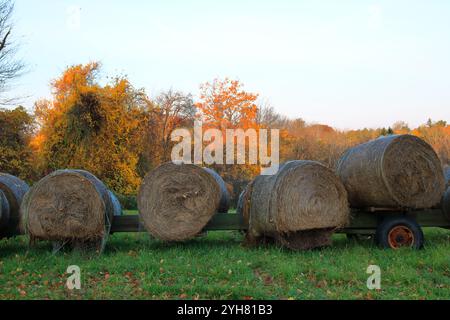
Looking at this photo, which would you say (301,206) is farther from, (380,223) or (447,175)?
(447,175)

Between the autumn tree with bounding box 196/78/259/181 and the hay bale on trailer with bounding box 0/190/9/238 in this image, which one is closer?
the hay bale on trailer with bounding box 0/190/9/238

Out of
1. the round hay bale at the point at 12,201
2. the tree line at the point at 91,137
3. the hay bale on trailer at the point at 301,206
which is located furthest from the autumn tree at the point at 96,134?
the hay bale on trailer at the point at 301,206

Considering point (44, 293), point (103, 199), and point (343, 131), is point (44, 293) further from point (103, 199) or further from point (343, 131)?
point (343, 131)

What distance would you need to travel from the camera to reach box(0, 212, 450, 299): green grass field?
A: 694 centimetres

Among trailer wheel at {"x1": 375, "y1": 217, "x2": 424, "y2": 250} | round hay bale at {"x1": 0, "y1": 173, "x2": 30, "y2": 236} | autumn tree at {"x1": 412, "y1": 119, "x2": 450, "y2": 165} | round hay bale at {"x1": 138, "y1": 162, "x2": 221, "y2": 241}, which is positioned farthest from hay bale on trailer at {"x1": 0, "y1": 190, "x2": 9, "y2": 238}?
autumn tree at {"x1": 412, "y1": 119, "x2": 450, "y2": 165}

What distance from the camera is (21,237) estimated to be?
13.0 metres

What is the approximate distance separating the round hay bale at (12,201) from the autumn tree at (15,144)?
1409 cm

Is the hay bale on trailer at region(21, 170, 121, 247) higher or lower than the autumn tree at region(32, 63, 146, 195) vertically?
lower

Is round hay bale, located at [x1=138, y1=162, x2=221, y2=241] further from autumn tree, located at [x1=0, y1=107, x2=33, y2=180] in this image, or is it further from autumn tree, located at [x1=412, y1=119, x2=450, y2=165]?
autumn tree, located at [x1=412, y1=119, x2=450, y2=165]

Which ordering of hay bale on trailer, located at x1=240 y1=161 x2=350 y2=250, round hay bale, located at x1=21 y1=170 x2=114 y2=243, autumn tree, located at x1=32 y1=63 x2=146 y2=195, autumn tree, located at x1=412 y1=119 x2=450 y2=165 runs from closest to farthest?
1. hay bale on trailer, located at x1=240 y1=161 x2=350 y2=250
2. round hay bale, located at x1=21 y1=170 x2=114 y2=243
3. autumn tree, located at x1=32 y1=63 x2=146 y2=195
4. autumn tree, located at x1=412 y1=119 x2=450 y2=165

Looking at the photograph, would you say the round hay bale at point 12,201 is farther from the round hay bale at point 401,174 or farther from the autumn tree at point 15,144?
the autumn tree at point 15,144

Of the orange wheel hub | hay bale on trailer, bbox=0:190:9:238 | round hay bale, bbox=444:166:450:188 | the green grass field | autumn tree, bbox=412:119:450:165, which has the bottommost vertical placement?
the green grass field

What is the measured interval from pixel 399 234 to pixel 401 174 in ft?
4.28

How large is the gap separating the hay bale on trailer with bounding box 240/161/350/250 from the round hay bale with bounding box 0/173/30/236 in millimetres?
5403
